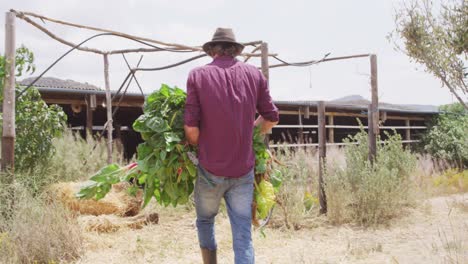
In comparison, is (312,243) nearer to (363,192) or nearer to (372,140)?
(363,192)

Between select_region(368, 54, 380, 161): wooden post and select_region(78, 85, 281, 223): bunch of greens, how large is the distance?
382 cm

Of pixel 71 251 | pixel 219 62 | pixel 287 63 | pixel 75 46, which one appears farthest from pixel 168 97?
pixel 287 63

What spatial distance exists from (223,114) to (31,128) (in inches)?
150

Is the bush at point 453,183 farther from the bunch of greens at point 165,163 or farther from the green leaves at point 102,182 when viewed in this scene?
the green leaves at point 102,182

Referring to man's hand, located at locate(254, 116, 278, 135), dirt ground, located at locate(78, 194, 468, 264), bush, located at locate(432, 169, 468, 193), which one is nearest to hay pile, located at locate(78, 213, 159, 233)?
dirt ground, located at locate(78, 194, 468, 264)

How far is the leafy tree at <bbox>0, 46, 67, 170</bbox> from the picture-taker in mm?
5887

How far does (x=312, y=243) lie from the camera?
5.50 m

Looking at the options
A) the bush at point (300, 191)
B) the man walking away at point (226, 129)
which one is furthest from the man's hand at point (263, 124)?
the bush at point (300, 191)

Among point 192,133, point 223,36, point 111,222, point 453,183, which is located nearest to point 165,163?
point 192,133

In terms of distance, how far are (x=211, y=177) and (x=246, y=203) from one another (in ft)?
0.93

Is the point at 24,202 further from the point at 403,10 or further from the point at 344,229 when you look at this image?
the point at 403,10

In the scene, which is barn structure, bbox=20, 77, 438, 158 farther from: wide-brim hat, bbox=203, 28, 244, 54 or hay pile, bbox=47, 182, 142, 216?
wide-brim hat, bbox=203, 28, 244, 54

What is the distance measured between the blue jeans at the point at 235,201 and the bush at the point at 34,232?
5.71ft

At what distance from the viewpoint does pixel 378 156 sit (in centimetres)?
741
